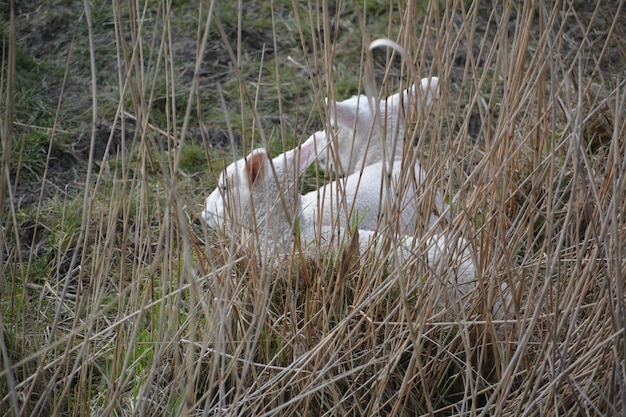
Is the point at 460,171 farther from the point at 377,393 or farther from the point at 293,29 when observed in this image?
the point at 293,29

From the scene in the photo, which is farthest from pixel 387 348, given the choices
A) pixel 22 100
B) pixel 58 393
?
pixel 22 100

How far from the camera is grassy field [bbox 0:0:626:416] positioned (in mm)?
879

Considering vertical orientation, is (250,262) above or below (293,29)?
below

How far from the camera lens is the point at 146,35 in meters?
2.67

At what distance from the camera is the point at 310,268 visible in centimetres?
128

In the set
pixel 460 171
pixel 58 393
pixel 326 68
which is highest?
pixel 326 68

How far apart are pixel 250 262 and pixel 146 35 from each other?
1.82 m

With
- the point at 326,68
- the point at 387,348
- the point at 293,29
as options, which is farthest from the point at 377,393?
the point at 293,29

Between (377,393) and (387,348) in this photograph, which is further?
(387,348)

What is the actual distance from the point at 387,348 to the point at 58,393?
574mm

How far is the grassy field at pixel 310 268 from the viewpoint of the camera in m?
0.88

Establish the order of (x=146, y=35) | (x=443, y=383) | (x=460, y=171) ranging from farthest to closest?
(x=146, y=35)
(x=443, y=383)
(x=460, y=171)

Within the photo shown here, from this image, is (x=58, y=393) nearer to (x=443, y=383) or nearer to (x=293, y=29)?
(x=443, y=383)

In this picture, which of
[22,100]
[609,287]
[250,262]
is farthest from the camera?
[22,100]
